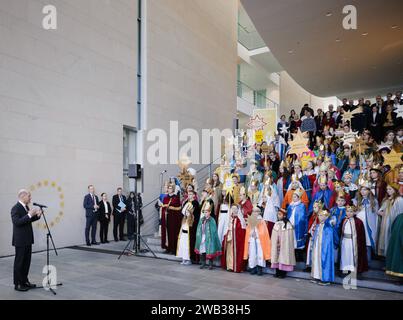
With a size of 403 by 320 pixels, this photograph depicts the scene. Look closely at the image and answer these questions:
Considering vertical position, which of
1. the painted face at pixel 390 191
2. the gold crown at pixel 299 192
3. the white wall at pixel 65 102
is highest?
the white wall at pixel 65 102

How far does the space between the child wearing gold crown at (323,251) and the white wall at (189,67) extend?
7919 mm

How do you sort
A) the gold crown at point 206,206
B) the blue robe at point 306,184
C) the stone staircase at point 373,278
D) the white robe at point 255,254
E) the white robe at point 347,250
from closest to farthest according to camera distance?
the stone staircase at point 373,278
the white robe at point 347,250
the white robe at point 255,254
the gold crown at point 206,206
the blue robe at point 306,184

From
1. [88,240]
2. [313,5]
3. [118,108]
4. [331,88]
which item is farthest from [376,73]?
[88,240]

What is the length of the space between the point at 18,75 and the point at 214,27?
11130 millimetres

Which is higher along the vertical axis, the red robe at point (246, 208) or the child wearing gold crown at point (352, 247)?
the red robe at point (246, 208)

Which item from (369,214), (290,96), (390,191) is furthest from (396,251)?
(290,96)

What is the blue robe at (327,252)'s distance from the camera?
6.26 meters

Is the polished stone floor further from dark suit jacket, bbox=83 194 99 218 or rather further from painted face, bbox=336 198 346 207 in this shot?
dark suit jacket, bbox=83 194 99 218

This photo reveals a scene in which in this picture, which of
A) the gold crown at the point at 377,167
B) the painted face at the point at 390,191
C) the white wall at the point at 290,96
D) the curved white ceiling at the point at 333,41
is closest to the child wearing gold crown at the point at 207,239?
the painted face at the point at 390,191

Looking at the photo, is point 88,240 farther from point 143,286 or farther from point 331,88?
point 331,88

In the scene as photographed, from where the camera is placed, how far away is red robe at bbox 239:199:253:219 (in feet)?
25.3

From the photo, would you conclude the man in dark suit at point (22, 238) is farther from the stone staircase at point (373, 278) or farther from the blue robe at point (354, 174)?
the blue robe at point (354, 174)

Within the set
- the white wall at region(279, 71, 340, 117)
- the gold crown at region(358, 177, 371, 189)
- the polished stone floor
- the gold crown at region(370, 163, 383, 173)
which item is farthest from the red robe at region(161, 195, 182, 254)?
the white wall at region(279, 71, 340, 117)

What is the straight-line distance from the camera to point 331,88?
58.6 ft
